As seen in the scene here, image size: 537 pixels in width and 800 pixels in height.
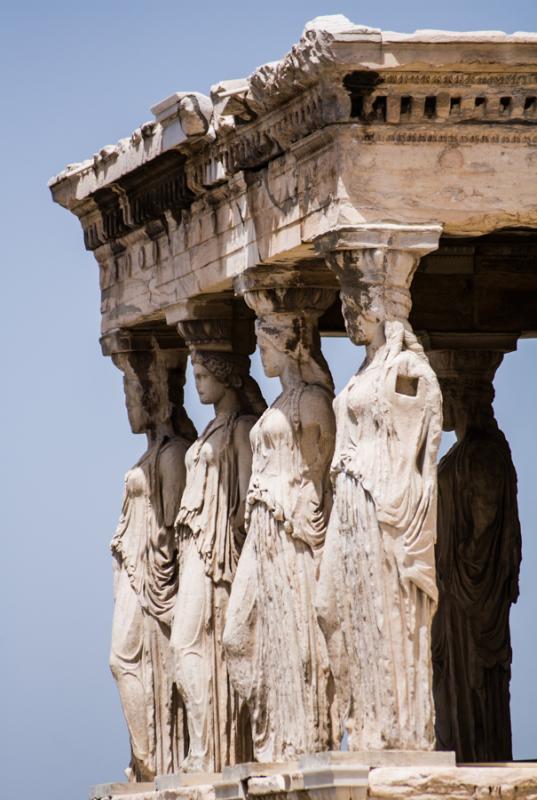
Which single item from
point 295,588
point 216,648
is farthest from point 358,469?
point 216,648

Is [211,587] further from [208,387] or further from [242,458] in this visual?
[208,387]

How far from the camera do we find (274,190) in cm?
2244

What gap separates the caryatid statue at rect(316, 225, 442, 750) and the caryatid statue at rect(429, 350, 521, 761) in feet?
14.1

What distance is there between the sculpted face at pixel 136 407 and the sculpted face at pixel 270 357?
9.94ft

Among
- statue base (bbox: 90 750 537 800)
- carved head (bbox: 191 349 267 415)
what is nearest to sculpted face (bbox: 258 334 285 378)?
carved head (bbox: 191 349 267 415)

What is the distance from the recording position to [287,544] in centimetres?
2242

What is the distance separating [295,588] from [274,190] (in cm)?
247

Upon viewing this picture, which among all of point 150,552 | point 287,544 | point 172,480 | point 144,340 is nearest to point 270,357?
point 287,544

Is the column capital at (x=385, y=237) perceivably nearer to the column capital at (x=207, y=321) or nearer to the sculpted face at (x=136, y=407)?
the column capital at (x=207, y=321)

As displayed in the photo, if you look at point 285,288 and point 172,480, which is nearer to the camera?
point 285,288

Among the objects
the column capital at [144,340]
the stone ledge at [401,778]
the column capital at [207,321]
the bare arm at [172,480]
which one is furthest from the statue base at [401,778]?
the column capital at [144,340]

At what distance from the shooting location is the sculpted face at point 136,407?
2572 centimetres

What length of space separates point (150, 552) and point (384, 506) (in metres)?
4.48

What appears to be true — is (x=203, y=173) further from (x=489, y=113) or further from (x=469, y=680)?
(x=469, y=680)
